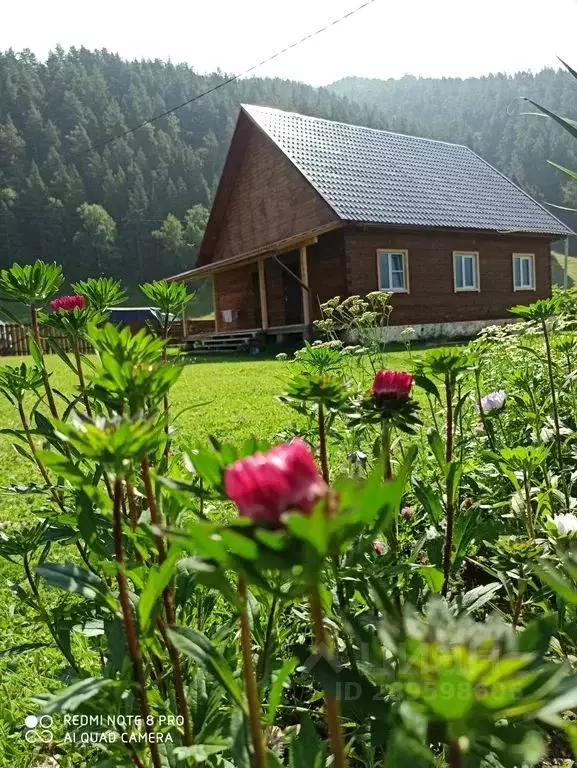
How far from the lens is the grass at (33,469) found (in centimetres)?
129

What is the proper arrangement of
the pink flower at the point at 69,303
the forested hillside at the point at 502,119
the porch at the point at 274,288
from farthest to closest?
the forested hillside at the point at 502,119, the porch at the point at 274,288, the pink flower at the point at 69,303

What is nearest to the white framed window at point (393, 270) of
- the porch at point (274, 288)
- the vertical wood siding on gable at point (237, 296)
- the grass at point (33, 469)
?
the porch at point (274, 288)

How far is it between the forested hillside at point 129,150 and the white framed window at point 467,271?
46.9 m

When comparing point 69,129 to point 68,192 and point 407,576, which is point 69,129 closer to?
point 68,192

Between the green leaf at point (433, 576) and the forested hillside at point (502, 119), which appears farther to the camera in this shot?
the forested hillside at point (502, 119)

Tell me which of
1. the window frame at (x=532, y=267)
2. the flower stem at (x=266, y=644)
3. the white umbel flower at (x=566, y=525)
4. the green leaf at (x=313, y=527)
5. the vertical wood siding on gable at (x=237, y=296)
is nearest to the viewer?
the green leaf at (x=313, y=527)

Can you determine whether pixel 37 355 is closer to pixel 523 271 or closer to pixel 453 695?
pixel 453 695

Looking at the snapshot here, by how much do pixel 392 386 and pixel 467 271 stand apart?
15191mm

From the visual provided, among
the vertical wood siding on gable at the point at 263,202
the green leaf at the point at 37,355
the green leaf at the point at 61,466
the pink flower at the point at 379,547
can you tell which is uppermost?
the vertical wood siding on gable at the point at 263,202

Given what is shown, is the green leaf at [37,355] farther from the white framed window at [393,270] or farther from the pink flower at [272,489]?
the white framed window at [393,270]

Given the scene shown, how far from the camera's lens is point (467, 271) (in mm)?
15125

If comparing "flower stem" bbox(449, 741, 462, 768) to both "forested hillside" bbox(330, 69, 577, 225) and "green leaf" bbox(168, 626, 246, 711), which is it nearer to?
"green leaf" bbox(168, 626, 246, 711)

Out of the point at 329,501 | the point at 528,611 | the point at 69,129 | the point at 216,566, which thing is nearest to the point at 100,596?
the point at 216,566

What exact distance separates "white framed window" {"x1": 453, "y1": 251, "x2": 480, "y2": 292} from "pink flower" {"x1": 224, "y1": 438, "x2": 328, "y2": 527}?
15204mm
